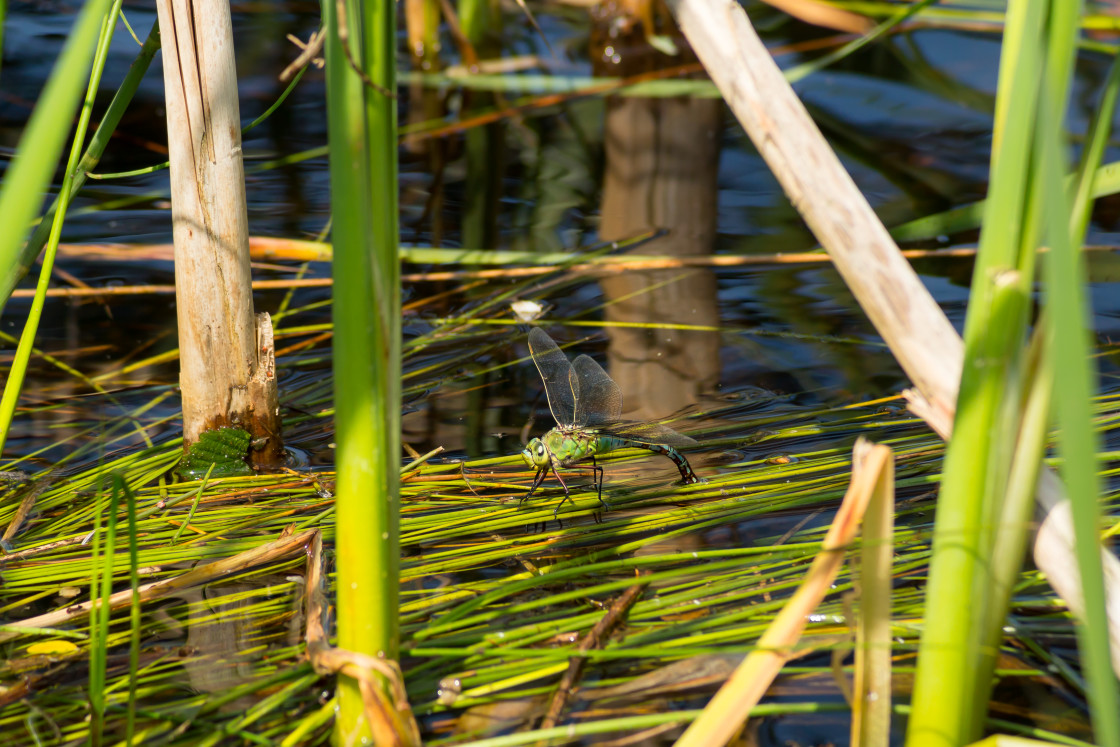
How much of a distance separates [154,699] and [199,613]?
24 cm

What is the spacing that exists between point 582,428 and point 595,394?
0.57ft

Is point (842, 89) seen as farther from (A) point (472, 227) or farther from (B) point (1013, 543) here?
(B) point (1013, 543)

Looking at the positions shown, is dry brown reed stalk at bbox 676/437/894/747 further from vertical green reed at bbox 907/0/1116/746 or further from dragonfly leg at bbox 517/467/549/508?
dragonfly leg at bbox 517/467/549/508

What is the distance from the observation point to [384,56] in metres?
0.95

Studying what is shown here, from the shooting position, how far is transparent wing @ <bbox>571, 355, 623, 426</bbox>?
7.57 feet

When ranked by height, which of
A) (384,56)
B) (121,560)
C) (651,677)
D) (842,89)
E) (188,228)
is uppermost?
(842,89)

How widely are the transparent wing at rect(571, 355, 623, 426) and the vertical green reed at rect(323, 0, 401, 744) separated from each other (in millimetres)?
1271

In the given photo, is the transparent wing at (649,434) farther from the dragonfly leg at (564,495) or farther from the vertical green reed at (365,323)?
the vertical green reed at (365,323)

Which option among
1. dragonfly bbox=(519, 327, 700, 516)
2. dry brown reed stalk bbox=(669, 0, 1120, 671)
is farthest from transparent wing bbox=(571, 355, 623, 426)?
dry brown reed stalk bbox=(669, 0, 1120, 671)

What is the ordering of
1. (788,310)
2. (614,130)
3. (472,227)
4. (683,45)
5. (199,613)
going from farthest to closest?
(683,45)
(614,130)
(472,227)
(788,310)
(199,613)

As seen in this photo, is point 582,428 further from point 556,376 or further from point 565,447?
point 556,376

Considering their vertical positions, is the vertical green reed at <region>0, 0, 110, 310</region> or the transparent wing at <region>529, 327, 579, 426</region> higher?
the transparent wing at <region>529, 327, 579, 426</region>

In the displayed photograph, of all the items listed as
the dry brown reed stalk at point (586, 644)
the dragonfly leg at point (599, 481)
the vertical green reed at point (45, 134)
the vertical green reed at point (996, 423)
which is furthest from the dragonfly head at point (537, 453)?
the vertical green reed at point (45, 134)

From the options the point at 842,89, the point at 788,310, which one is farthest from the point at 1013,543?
the point at 842,89
